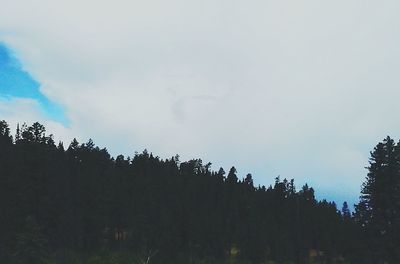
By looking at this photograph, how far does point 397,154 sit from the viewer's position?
53.2m

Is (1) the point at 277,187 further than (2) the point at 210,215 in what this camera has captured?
Yes

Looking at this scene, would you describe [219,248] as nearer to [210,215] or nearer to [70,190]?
[210,215]

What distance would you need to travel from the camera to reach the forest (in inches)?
2116

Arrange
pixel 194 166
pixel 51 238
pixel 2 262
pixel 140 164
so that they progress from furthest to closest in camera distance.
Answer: pixel 194 166 → pixel 140 164 → pixel 51 238 → pixel 2 262

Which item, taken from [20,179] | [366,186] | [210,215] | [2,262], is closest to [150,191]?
[210,215]

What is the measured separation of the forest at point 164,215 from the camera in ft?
176

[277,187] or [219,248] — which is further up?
[277,187]

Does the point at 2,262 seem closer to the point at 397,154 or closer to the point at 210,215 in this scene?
the point at 397,154

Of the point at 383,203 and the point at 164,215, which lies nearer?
the point at 383,203

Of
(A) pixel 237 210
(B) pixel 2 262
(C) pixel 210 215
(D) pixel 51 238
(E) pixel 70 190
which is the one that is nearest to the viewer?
(B) pixel 2 262

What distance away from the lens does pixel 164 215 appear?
348 ft

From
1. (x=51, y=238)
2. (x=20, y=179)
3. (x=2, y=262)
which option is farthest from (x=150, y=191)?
(x=2, y=262)

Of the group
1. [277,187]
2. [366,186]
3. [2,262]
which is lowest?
[2,262]

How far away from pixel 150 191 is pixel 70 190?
2565cm
